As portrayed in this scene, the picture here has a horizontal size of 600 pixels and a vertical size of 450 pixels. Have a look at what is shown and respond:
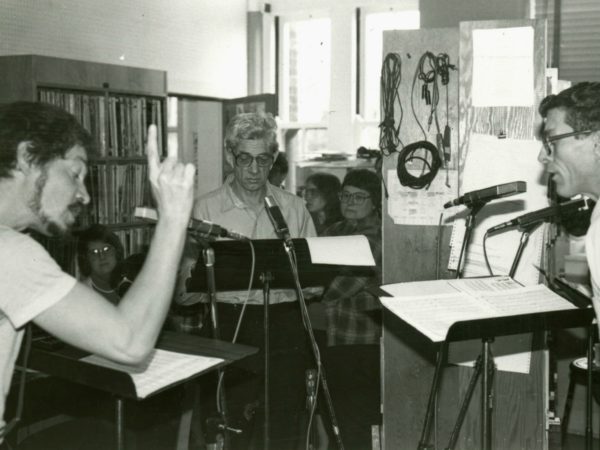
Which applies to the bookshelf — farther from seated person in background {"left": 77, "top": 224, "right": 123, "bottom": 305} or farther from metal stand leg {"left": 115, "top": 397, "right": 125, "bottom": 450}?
metal stand leg {"left": 115, "top": 397, "right": 125, "bottom": 450}

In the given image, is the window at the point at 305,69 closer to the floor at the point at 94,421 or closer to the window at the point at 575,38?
the window at the point at 575,38

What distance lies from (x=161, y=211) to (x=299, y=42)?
21.2 ft

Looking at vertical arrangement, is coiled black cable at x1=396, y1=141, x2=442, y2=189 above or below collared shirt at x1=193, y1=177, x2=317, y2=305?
above

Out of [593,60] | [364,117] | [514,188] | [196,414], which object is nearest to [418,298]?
[514,188]

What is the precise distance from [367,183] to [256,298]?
1417 millimetres

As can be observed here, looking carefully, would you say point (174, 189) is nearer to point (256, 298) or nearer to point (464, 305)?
point (464, 305)

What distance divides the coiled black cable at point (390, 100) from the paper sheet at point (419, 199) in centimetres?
12

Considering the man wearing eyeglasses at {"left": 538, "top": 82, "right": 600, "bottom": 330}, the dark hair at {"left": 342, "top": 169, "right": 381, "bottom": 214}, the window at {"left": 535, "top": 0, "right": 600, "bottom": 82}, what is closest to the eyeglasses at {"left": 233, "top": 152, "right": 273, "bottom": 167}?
the dark hair at {"left": 342, "top": 169, "right": 381, "bottom": 214}

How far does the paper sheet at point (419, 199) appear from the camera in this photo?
2979 mm

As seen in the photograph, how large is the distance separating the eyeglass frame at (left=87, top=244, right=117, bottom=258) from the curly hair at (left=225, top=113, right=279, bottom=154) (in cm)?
116

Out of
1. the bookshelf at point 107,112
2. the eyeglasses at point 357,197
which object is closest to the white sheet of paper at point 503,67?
the eyeglasses at point 357,197

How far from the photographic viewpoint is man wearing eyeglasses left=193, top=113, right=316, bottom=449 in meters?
2.95

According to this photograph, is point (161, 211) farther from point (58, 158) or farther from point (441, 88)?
point (441, 88)

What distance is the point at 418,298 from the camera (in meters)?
1.98
